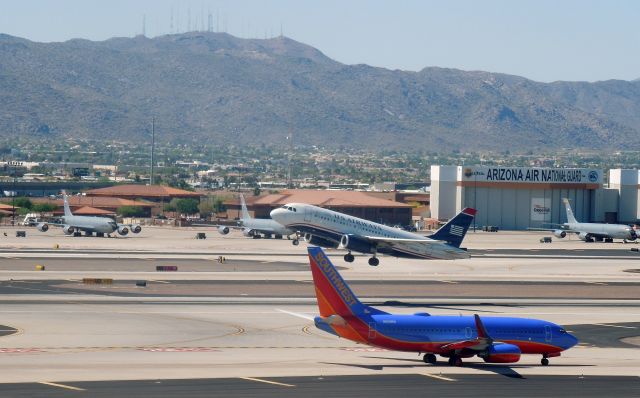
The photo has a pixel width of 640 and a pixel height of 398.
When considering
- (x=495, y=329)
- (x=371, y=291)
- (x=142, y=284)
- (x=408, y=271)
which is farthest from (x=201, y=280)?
(x=495, y=329)

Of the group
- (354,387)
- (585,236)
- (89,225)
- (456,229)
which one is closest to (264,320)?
(354,387)

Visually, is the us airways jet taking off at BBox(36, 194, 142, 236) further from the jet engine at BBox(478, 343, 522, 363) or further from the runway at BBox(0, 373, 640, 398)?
the runway at BBox(0, 373, 640, 398)

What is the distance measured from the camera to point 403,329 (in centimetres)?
5512

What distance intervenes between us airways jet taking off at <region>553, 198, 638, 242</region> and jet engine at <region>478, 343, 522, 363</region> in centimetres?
11464

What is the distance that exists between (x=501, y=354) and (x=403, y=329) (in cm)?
475

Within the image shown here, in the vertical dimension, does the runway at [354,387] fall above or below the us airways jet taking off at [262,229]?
above

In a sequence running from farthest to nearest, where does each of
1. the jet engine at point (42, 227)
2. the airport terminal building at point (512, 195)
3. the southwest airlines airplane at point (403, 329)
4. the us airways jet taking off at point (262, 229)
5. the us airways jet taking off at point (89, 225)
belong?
the airport terminal building at point (512, 195)
the jet engine at point (42, 227)
the us airways jet taking off at point (262, 229)
the us airways jet taking off at point (89, 225)
the southwest airlines airplane at point (403, 329)

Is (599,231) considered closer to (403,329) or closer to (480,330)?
(480,330)

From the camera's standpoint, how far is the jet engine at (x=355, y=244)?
104188 mm

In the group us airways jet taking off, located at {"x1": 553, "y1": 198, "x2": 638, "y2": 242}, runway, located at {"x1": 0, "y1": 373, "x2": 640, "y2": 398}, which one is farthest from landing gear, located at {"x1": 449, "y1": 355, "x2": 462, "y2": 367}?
us airways jet taking off, located at {"x1": 553, "y1": 198, "x2": 638, "y2": 242}

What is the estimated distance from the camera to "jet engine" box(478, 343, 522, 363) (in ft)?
182

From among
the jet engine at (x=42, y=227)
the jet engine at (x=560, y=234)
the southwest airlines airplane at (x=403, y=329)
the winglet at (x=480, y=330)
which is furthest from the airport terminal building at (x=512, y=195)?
the winglet at (x=480, y=330)

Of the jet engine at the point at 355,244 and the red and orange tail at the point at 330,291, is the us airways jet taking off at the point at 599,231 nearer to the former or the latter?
the jet engine at the point at 355,244

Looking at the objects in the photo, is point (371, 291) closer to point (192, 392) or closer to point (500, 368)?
point (500, 368)
